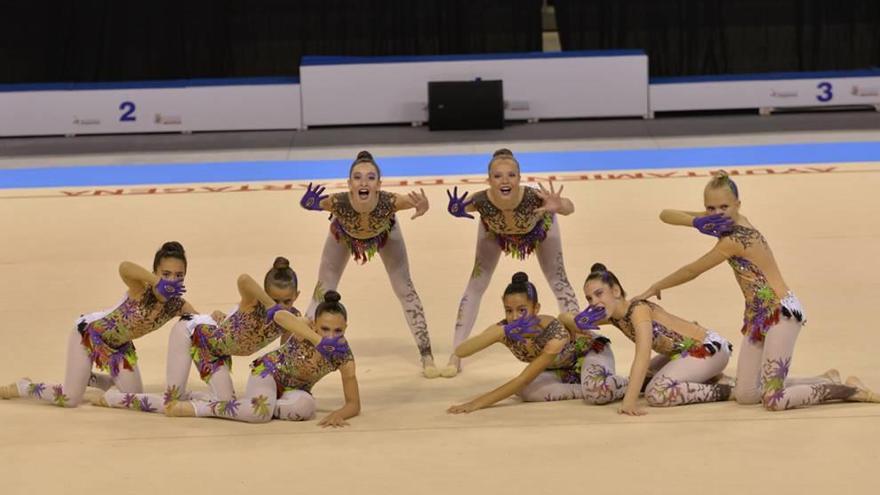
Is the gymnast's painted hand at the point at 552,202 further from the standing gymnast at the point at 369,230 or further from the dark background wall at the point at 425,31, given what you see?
the dark background wall at the point at 425,31

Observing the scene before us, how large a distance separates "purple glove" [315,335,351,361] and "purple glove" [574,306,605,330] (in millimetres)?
1098

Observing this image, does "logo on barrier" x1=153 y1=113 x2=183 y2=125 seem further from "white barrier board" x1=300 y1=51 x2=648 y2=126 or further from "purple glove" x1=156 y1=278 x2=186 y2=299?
"purple glove" x1=156 y1=278 x2=186 y2=299

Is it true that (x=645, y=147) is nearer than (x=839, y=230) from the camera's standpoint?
No

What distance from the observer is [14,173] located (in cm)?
1310

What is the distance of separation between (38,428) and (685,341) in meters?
3.09

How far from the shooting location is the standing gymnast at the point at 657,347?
248 inches

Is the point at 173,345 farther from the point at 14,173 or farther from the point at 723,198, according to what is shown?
the point at 14,173

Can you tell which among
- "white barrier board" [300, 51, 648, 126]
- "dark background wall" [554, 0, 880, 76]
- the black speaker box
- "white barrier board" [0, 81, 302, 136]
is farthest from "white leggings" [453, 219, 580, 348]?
"dark background wall" [554, 0, 880, 76]

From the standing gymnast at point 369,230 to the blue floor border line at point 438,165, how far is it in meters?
4.97

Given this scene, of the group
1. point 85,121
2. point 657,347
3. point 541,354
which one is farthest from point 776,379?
point 85,121

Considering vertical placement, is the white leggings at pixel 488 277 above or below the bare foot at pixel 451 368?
above

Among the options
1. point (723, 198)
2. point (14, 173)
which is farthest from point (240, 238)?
point (723, 198)

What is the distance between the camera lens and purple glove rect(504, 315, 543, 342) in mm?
6320

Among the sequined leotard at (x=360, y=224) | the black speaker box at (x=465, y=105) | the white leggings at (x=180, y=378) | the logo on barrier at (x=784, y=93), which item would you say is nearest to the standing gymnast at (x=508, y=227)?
the sequined leotard at (x=360, y=224)
